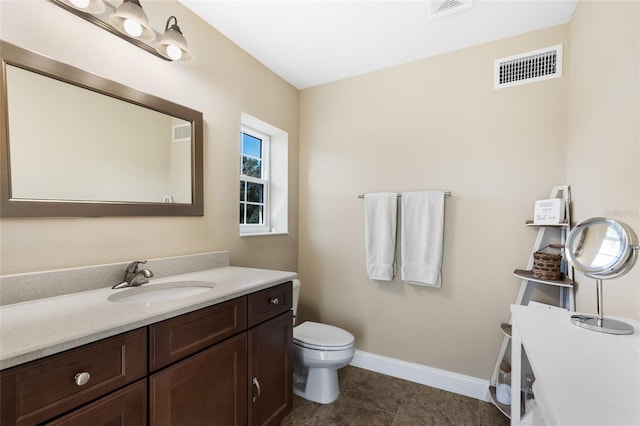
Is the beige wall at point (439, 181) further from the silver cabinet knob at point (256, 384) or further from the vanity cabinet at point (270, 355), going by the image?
the silver cabinet knob at point (256, 384)

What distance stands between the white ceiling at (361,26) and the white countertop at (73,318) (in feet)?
5.29

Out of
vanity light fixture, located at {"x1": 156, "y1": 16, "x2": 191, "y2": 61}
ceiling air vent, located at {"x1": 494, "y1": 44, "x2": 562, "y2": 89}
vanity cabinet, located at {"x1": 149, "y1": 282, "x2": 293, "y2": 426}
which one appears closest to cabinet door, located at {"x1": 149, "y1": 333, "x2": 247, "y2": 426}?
vanity cabinet, located at {"x1": 149, "y1": 282, "x2": 293, "y2": 426}

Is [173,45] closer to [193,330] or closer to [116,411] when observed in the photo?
[193,330]

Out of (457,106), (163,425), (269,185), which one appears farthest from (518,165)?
(163,425)

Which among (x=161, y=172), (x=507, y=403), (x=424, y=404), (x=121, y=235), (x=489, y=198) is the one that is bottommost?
(x=424, y=404)

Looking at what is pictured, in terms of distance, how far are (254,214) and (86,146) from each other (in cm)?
130

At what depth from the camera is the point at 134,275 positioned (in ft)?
4.40

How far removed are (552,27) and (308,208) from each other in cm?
213

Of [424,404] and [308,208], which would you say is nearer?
[424,404]

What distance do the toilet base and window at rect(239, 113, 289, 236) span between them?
108cm

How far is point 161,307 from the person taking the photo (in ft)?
3.34

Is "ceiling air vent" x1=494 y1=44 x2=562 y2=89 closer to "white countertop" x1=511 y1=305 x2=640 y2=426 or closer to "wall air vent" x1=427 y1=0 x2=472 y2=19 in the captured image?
"wall air vent" x1=427 y1=0 x2=472 y2=19

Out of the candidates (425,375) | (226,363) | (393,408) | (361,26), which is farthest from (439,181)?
(226,363)

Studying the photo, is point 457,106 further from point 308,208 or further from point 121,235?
point 121,235
